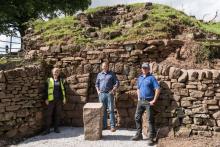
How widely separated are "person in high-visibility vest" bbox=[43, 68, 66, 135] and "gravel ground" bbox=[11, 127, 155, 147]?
1.07ft

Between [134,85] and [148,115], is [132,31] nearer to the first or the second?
[134,85]

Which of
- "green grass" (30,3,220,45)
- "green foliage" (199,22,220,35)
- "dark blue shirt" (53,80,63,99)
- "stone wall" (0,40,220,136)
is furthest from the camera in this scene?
"green foliage" (199,22,220,35)

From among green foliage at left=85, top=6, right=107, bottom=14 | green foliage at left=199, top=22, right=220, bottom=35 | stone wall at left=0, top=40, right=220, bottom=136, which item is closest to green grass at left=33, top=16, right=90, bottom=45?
stone wall at left=0, top=40, right=220, bottom=136

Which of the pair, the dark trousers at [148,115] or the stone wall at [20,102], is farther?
the stone wall at [20,102]

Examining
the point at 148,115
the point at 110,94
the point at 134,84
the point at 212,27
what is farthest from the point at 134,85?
the point at 212,27

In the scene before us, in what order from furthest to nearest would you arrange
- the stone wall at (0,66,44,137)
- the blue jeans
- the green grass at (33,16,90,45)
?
the green grass at (33,16,90,45) → the blue jeans → the stone wall at (0,66,44,137)

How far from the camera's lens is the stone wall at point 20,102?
8.97 meters

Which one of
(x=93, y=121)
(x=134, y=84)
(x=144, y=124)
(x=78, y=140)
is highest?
(x=134, y=84)

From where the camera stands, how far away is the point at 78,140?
28.2 feet

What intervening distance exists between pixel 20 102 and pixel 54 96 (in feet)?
2.81

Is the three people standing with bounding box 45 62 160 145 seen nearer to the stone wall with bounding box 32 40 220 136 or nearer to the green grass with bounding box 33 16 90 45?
the stone wall with bounding box 32 40 220 136

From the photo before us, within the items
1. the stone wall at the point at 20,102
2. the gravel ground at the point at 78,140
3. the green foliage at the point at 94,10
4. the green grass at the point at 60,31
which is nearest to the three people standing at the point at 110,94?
the gravel ground at the point at 78,140

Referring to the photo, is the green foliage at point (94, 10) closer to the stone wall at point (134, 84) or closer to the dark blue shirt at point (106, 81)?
the stone wall at point (134, 84)

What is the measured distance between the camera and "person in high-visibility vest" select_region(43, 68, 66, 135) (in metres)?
9.42
